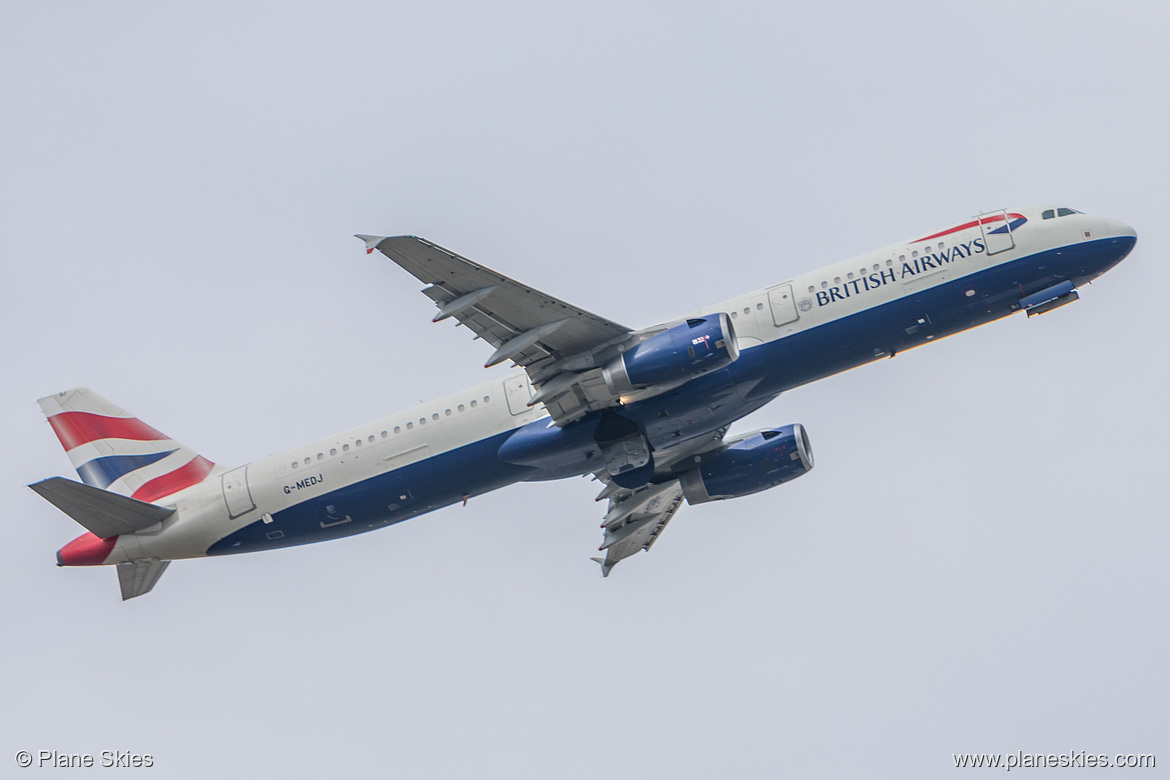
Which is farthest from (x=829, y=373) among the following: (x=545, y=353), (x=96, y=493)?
(x=96, y=493)

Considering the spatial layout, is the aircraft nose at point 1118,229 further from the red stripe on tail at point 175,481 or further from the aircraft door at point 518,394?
the red stripe on tail at point 175,481

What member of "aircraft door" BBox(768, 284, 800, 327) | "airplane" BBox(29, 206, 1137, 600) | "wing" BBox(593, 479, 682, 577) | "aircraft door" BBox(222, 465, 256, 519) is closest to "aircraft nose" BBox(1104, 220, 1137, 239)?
"airplane" BBox(29, 206, 1137, 600)

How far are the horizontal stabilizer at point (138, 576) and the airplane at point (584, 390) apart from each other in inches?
2.2

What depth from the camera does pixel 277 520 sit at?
42469mm

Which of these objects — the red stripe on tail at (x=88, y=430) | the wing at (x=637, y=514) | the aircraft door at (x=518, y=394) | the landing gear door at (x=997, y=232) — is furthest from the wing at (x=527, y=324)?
the red stripe on tail at (x=88, y=430)

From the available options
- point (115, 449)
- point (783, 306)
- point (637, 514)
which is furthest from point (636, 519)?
point (115, 449)

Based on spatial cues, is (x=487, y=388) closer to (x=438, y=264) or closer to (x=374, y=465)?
(x=374, y=465)

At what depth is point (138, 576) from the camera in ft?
144

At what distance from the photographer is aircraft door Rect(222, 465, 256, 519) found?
42.7m

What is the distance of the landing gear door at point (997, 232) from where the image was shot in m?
37.5

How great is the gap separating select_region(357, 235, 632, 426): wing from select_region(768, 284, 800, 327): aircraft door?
5168 millimetres

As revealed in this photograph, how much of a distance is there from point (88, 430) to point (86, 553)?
20.0 ft

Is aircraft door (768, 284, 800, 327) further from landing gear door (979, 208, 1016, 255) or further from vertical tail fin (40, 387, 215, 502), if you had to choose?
vertical tail fin (40, 387, 215, 502)

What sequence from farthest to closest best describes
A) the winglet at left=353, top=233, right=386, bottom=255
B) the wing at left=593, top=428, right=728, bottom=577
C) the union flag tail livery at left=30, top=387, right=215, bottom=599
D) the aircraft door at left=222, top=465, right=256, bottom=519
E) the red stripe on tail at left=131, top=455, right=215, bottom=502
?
the wing at left=593, top=428, right=728, bottom=577 < the red stripe on tail at left=131, top=455, right=215, bottom=502 < the aircraft door at left=222, top=465, right=256, bottom=519 < the union flag tail livery at left=30, top=387, right=215, bottom=599 < the winglet at left=353, top=233, right=386, bottom=255
